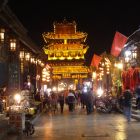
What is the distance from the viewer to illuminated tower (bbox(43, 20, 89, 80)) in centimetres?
10675

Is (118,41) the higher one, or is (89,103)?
(118,41)

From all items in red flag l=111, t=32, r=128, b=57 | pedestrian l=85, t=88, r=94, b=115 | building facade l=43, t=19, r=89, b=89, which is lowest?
pedestrian l=85, t=88, r=94, b=115

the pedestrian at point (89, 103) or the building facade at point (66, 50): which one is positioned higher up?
the building facade at point (66, 50)

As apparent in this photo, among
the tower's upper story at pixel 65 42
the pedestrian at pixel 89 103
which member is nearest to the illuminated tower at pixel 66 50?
the tower's upper story at pixel 65 42

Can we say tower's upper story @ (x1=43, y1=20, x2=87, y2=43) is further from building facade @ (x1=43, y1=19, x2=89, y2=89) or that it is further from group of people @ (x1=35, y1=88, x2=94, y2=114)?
group of people @ (x1=35, y1=88, x2=94, y2=114)

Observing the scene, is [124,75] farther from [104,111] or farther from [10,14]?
[10,14]

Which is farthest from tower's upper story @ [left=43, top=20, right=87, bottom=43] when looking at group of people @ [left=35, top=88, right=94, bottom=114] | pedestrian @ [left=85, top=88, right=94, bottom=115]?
pedestrian @ [left=85, top=88, right=94, bottom=115]

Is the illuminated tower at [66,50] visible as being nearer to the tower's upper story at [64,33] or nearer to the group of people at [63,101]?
the tower's upper story at [64,33]

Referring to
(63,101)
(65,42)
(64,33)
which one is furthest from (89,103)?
(64,33)

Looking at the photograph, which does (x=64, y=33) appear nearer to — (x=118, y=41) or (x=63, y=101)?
(x=118, y=41)

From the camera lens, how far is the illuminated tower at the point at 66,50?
107 m

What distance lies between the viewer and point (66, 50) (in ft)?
365

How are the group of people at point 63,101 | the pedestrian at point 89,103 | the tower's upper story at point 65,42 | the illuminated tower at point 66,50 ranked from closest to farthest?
1. the pedestrian at point 89,103
2. the group of people at point 63,101
3. the illuminated tower at point 66,50
4. the tower's upper story at point 65,42

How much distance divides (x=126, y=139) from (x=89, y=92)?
20557 mm
